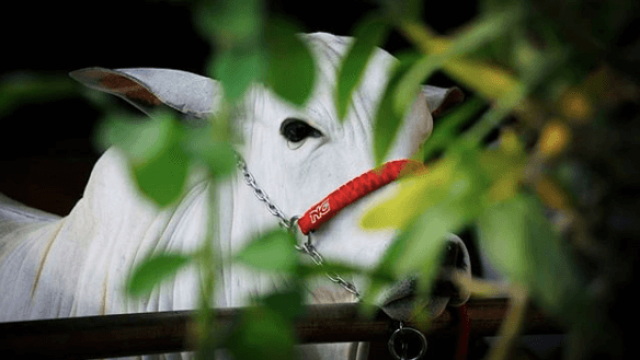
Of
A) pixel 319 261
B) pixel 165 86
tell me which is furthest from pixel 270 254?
pixel 165 86

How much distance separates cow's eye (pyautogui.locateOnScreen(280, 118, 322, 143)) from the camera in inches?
60.1

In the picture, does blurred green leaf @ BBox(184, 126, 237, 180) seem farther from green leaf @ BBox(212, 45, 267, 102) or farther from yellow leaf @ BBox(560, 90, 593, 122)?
yellow leaf @ BBox(560, 90, 593, 122)

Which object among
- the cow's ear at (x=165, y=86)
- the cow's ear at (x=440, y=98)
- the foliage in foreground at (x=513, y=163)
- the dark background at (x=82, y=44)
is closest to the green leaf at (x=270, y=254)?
the foliage in foreground at (x=513, y=163)

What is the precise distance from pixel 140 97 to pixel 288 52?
1.36 meters

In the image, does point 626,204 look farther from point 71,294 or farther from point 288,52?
point 71,294

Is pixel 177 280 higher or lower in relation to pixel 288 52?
lower

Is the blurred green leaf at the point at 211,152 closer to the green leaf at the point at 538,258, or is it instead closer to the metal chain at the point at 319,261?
the green leaf at the point at 538,258

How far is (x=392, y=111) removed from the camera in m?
Result: 0.49

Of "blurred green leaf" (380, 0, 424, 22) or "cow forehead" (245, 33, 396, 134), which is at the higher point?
"blurred green leaf" (380, 0, 424, 22)

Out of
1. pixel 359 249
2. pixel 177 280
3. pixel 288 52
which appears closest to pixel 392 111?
pixel 288 52

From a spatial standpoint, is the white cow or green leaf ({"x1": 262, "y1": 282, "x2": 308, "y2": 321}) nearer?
green leaf ({"x1": 262, "y1": 282, "x2": 308, "y2": 321})

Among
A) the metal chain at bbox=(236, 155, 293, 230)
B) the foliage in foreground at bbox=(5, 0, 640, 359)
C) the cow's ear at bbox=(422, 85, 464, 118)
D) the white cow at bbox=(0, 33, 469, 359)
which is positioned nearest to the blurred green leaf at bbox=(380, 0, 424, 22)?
the foliage in foreground at bbox=(5, 0, 640, 359)

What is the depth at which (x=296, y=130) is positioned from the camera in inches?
60.7

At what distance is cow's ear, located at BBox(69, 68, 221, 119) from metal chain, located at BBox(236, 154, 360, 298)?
165mm
